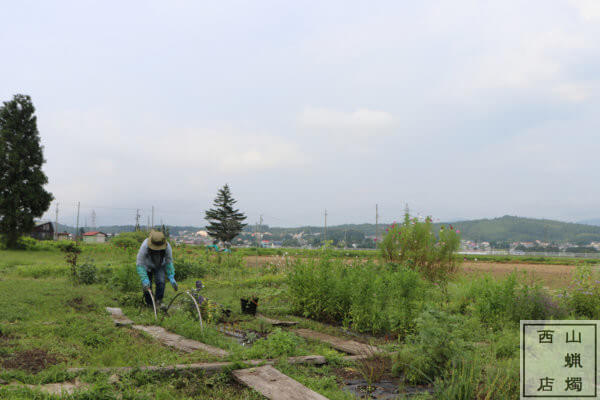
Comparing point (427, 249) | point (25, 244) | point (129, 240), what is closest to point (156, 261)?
point (427, 249)

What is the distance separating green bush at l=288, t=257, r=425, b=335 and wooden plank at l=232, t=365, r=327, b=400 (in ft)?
8.54

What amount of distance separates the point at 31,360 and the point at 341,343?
3.67 meters

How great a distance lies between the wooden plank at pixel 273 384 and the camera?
327cm

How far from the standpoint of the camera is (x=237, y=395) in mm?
3479

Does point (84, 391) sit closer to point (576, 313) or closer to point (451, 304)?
point (451, 304)

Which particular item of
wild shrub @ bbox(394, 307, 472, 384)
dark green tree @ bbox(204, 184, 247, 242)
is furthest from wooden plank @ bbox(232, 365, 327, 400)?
dark green tree @ bbox(204, 184, 247, 242)

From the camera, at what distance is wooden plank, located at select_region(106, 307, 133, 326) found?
20.2ft

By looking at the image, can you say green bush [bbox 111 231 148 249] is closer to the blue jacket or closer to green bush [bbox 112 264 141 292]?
green bush [bbox 112 264 141 292]

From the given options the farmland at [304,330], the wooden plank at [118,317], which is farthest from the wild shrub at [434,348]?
the wooden plank at [118,317]

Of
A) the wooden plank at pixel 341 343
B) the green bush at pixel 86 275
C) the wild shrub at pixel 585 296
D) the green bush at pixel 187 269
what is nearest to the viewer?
the wooden plank at pixel 341 343

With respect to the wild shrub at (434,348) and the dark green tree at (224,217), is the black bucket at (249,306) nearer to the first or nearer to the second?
the wild shrub at (434,348)

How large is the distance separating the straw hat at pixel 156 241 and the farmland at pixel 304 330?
1190 mm

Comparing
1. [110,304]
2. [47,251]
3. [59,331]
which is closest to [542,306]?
[59,331]

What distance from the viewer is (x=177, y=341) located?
523cm
